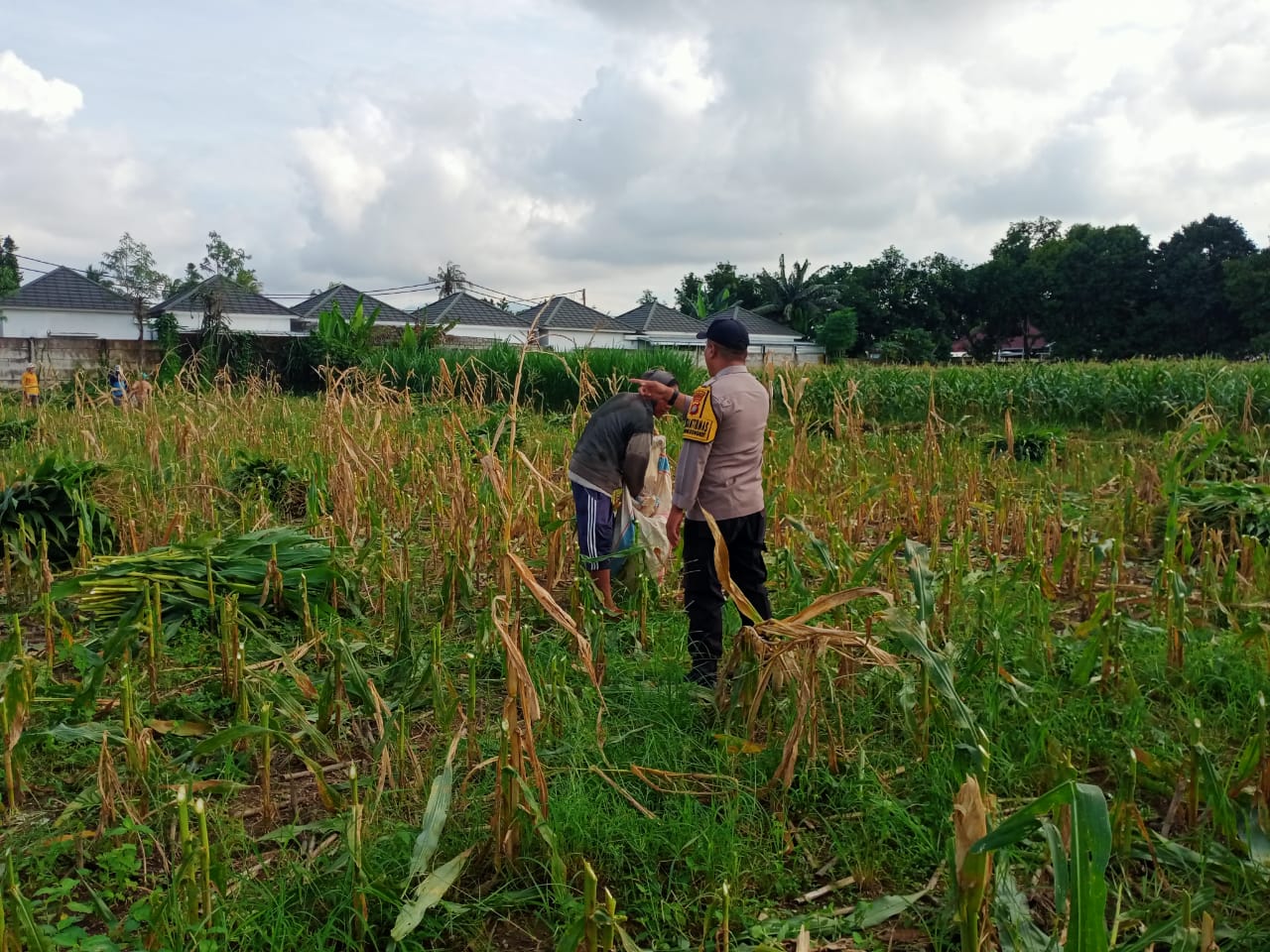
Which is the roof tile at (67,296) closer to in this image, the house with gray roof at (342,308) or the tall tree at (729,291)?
the house with gray roof at (342,308)

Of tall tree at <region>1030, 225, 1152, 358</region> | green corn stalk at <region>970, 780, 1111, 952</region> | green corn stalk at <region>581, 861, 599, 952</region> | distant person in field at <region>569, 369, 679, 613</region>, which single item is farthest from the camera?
tall tree at <region>1030, 225, 1152, 358</region>

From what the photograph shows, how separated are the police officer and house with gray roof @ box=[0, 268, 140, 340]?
36498 millimetres

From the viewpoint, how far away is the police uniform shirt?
3289 mm

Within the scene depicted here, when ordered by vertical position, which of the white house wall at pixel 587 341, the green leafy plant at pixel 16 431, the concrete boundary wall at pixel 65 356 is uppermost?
the white house wall at pixel 587 341

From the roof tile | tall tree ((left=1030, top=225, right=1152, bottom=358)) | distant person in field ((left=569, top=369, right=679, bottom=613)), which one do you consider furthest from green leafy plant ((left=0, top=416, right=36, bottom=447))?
tall tree ((left=1030, top=225, right=1152, bottom=358))

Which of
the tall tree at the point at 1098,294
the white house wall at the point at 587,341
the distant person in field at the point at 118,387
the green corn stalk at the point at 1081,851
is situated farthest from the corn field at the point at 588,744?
the tall tree at the point at 1098,294

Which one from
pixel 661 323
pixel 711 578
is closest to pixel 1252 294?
pixel 661 323

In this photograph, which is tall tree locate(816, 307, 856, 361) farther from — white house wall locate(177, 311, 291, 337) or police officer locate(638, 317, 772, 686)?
A: police officer locate(638, 317, 772, 686)

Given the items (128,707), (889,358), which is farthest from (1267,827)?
(889,358)

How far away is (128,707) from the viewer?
8.09 feet

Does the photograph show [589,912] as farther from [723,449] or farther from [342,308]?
[342,308]

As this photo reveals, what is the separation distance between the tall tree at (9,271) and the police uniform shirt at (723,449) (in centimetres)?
4576

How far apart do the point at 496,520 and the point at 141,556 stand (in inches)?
68.0

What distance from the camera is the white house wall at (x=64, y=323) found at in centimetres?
3350
